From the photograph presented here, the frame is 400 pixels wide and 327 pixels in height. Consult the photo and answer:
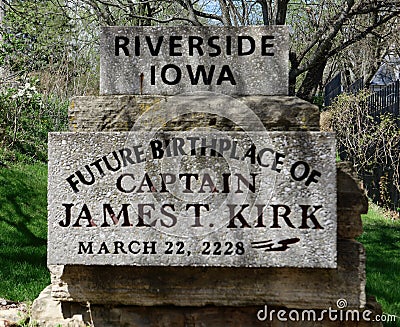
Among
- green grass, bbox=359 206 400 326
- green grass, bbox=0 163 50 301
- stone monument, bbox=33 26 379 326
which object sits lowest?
green grass, bbox=359 206 400 326

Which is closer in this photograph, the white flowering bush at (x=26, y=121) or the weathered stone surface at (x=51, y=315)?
the weathered stone surface at (x=51, y=315)

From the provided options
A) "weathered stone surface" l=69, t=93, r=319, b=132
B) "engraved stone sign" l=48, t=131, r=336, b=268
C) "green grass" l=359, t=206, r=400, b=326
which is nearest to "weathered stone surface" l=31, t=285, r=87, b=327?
"engraved stone sign" l=48, t=131, r=336, b=268

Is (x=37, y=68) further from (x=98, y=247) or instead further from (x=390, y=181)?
(x=98, y=247)

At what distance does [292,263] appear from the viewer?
8.07 ft

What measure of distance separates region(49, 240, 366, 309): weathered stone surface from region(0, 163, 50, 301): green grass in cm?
128

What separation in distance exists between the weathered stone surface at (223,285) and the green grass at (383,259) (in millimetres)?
1009

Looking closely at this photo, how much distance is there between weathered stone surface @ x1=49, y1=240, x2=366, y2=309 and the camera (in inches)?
100

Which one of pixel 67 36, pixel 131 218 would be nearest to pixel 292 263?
pixel 131 218

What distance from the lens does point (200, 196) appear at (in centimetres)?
250

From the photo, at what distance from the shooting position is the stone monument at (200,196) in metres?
2.47

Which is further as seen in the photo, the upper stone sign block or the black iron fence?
the black iron fence

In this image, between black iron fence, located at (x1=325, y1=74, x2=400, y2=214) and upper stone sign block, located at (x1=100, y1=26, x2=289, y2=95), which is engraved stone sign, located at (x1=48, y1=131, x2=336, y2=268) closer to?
upper stone sign block, located at (x1=100, y1=26, x2=289, y2=95)

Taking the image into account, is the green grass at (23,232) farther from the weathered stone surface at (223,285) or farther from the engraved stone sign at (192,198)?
the engraved stone sign at (192,198)

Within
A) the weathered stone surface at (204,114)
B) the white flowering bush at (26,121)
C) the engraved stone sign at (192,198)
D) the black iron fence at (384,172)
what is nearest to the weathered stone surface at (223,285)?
the engraved stone sign at (192,198)
